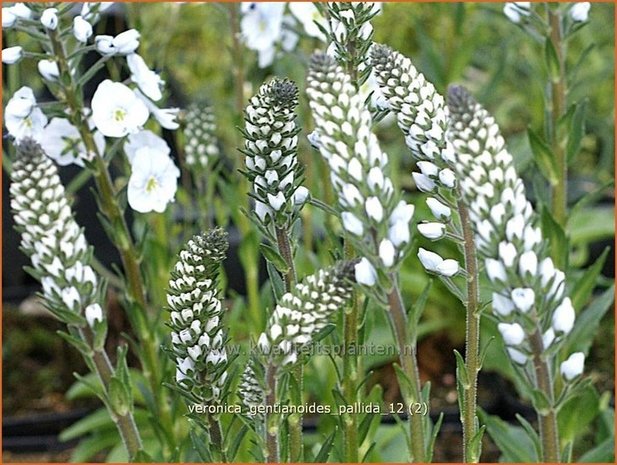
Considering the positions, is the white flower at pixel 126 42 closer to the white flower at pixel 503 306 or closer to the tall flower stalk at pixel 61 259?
the tall flower stalk at pixel 61 259

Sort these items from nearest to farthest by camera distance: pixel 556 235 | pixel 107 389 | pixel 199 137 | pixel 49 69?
pixel 107 389 → pixel 49 69 → pixel 556 235 → pixel 199 137

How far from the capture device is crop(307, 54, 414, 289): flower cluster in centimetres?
111

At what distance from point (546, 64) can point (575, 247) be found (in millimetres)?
1922

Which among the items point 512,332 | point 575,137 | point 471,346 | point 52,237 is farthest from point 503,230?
point 575,137

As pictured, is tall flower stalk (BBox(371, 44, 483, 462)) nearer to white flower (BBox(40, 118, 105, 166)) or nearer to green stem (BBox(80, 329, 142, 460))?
green stem (BBox(80, 329, 142, 460))

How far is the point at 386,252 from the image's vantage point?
1138 millimetres

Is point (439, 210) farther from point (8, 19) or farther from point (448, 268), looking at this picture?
point (8, 19)

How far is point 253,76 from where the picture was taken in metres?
3.10

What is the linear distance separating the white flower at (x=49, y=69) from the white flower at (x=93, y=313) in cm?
52

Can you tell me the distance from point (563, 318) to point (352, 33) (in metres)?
0.58

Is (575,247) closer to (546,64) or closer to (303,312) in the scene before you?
(546,64)

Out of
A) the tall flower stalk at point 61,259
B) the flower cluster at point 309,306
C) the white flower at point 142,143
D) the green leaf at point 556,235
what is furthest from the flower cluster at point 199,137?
the flower cluster at point 309,306

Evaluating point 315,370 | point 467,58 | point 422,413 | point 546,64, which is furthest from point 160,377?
point 467,58

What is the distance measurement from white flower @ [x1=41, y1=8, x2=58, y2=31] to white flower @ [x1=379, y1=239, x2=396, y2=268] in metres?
0.92
